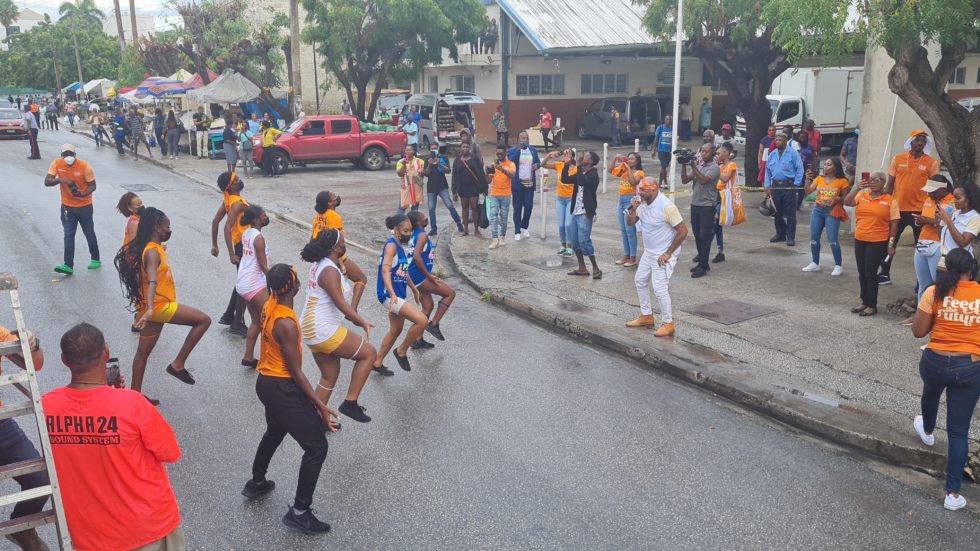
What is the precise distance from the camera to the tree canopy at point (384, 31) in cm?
2961

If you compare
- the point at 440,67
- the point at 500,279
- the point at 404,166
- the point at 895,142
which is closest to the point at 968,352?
the point at 500,279

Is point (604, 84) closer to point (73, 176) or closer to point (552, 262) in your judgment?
point (552, 262)

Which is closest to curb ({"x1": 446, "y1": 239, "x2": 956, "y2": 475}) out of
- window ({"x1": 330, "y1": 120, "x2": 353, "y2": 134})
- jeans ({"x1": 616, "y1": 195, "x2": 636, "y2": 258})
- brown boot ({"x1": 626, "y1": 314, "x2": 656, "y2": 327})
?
brown boot ({"x1": 626, "y1": 314, "x2": 656, "y2": 327})

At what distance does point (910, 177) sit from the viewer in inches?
401

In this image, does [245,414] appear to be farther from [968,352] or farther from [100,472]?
[968,352]

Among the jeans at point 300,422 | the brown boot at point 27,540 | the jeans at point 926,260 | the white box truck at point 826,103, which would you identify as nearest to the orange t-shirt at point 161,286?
the jeans at point 300,422

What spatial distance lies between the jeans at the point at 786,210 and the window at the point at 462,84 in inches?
959

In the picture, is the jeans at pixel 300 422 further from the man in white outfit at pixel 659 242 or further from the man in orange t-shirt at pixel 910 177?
the man in orange t-shirt at pixel 910 177

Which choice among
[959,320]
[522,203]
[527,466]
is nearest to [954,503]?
[959,320]

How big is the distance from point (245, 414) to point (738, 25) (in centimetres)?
1456

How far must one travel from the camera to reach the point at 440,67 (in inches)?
1465

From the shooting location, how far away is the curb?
19.4 ft

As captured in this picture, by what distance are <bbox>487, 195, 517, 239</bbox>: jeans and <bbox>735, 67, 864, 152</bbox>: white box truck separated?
1687 cm

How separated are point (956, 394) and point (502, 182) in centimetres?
842
